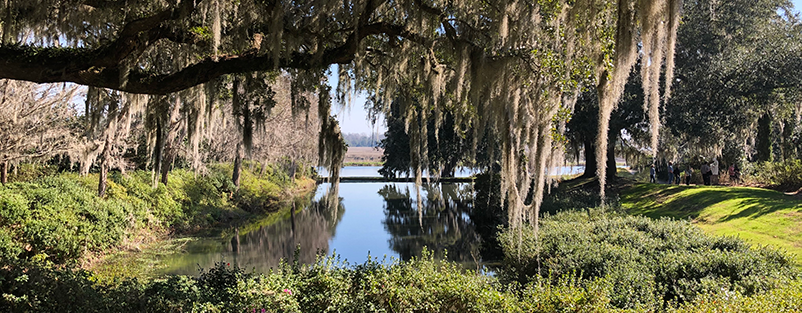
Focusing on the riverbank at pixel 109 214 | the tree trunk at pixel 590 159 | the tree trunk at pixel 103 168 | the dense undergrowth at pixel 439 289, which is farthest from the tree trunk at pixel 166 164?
the tree trunk at pixel 590 159

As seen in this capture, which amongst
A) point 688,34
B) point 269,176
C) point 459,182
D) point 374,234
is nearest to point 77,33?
point 374,234

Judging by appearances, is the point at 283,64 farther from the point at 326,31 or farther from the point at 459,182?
the point at 459,182

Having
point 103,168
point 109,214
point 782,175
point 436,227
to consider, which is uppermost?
point 782,175

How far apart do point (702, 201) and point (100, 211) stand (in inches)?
671

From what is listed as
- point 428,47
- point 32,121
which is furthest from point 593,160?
point 32,121

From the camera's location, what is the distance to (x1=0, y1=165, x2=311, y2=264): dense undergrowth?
31.4 feet

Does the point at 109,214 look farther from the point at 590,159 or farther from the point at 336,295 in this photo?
the point at 590,159

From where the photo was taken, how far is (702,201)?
15.1m

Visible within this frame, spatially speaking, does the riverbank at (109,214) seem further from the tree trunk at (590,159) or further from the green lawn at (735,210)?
the tree trunk at (590,159)

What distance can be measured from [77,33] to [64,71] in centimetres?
172

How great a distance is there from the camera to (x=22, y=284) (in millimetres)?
5520

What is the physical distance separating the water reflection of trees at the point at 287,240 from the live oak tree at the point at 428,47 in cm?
491

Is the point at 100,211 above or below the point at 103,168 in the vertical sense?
below

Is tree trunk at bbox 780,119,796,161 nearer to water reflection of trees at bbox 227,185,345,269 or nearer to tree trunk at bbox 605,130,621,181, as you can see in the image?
tree trunk at bbox 605,130,621,181
